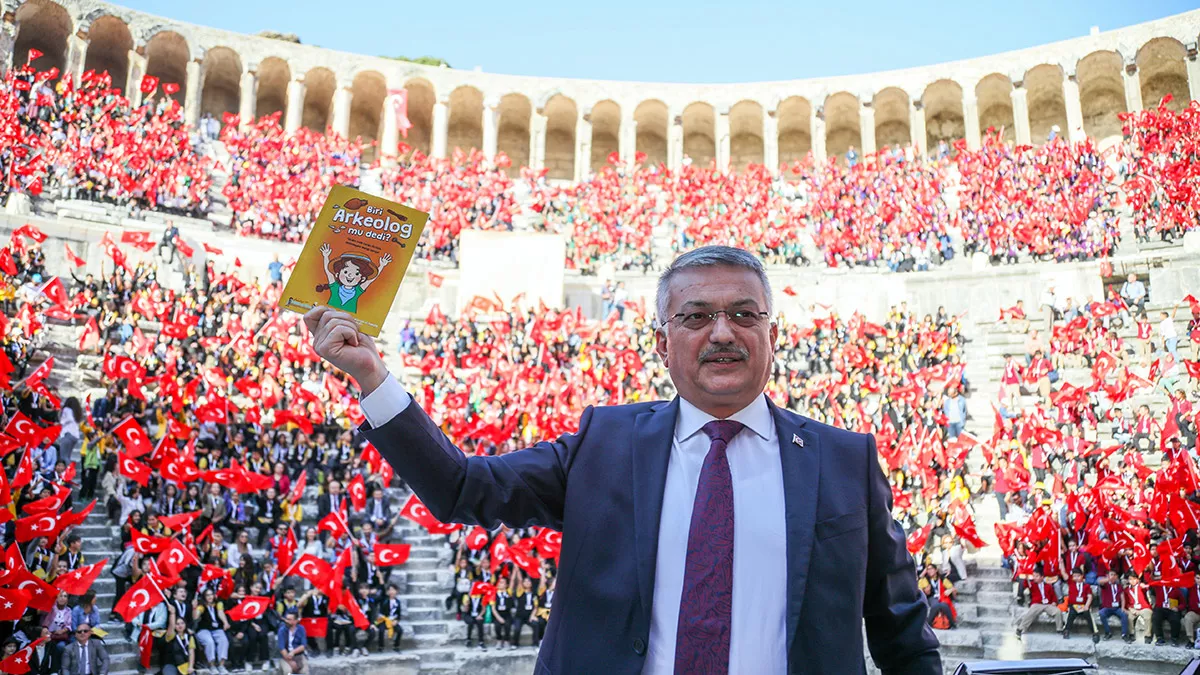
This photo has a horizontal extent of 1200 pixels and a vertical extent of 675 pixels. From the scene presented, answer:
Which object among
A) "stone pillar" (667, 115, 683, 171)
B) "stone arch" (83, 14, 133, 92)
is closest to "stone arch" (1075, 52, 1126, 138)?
"stone pillar" (667, 115, 683, 171)

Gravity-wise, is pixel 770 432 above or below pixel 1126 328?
below

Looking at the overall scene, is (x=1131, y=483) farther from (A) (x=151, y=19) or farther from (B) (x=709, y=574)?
(A) (x=151, y=19)

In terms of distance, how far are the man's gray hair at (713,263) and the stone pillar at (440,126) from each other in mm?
32329

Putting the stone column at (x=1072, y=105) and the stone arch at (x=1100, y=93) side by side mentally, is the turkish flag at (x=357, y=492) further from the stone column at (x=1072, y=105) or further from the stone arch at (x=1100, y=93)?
the stone arch at (x=1100, y=93)

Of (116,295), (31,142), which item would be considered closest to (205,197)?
(31,142)

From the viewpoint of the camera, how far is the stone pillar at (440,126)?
33.9 metres

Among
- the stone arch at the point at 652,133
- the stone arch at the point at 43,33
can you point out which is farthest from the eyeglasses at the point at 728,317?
the stone arch at the point at 652,133

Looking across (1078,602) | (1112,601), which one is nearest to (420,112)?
(1078,602)

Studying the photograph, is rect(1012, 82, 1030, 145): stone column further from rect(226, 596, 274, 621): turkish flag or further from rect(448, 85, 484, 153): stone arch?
rect(226, 596, 274, 621): turkish flag

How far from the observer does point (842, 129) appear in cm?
3722

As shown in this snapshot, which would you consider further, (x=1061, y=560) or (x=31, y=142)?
A: (x=31, y=142)

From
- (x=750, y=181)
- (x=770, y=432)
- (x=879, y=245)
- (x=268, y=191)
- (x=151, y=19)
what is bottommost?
(x=770, y=432)

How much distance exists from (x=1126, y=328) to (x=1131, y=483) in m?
6.25

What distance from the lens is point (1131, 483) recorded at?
1191cm
